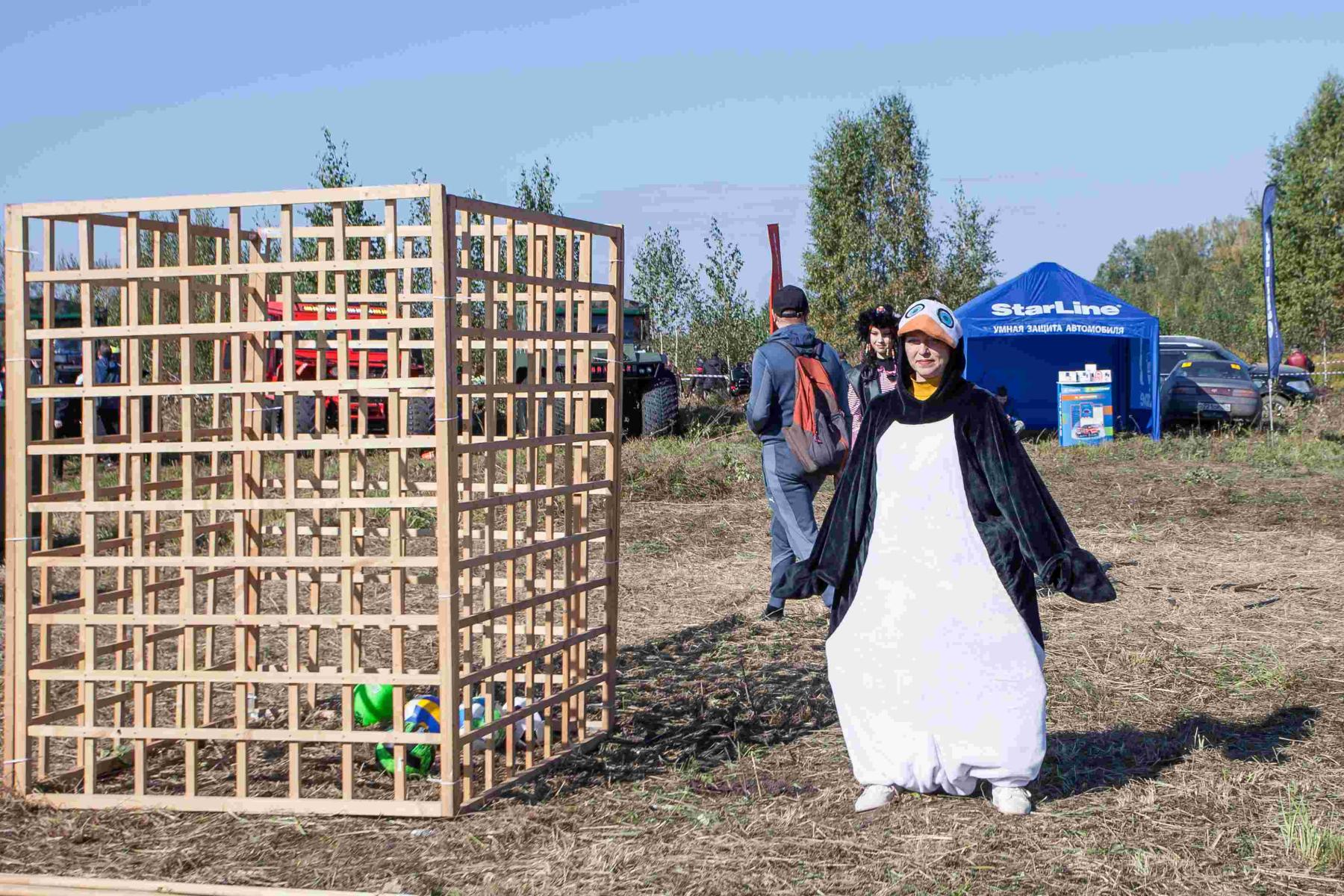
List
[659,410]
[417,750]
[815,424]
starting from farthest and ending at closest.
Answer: [659,410] < [815,424] < [417,750]

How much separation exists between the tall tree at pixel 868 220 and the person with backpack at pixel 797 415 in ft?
86.0

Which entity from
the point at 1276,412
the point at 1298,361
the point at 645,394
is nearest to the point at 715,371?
the point at 645,394

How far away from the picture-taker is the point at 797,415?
6152 millimetres

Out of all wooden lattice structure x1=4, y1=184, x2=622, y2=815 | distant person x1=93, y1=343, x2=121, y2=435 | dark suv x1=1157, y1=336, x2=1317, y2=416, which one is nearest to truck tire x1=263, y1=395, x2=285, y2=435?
wooden lattice structure x1=4, y1=184, x2=622, y2=815

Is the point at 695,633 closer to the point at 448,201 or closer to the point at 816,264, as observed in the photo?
the point at 448,201

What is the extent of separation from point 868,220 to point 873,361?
28407mm

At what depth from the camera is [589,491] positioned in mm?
4633

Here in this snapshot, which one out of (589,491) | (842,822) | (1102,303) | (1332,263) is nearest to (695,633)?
(589,491)

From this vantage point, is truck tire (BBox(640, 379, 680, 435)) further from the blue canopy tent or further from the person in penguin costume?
the person in penguin costume

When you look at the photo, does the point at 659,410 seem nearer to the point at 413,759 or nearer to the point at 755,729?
the point at 755,729

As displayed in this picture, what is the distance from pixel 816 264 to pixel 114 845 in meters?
32.2

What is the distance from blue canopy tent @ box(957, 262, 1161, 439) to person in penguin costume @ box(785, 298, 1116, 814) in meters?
13.0

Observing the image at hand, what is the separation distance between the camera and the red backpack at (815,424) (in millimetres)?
6109

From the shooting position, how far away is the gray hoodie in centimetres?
621
